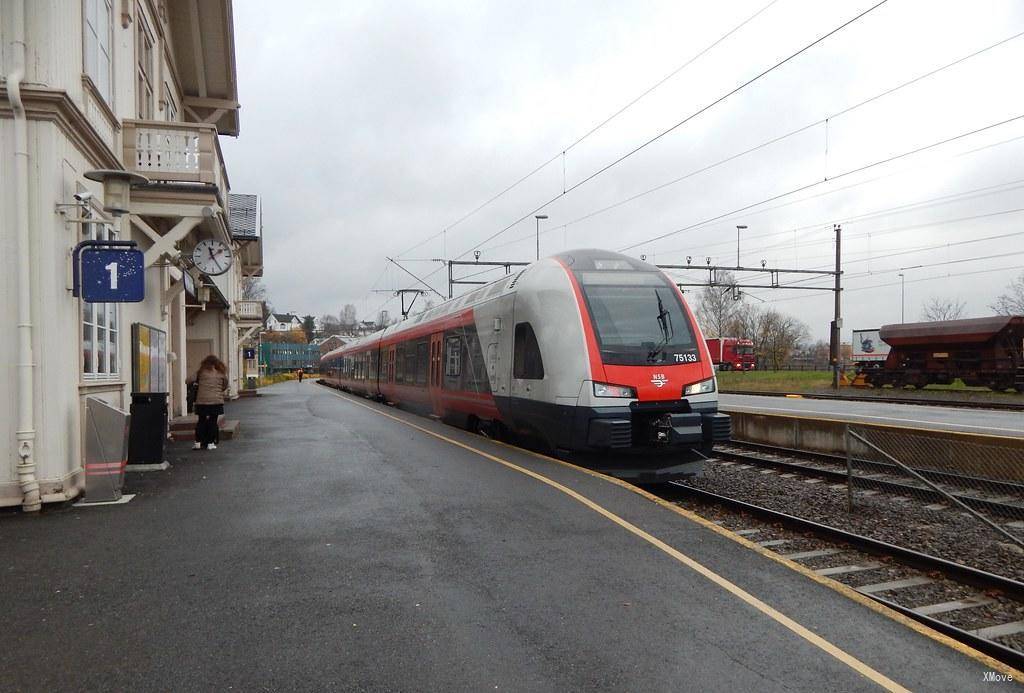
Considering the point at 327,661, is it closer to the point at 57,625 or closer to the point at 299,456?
the point at 57,625

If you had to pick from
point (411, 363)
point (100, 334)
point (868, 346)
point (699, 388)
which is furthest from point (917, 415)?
point (868, 346)

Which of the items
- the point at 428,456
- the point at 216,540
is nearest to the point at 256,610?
the point at 216,540

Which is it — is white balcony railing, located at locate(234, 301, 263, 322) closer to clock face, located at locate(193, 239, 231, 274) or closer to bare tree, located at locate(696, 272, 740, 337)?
clock face, located at locate(193, 239, 231, 274)

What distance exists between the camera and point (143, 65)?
12836 mm

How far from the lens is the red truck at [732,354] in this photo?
6035 centimetres

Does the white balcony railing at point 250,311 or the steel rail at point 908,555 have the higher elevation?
the white balcony railing at point 250,311

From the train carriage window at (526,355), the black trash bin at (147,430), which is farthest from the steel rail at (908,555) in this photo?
the black trash bin at (147,430)

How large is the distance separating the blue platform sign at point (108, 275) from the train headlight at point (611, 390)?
17.8ft

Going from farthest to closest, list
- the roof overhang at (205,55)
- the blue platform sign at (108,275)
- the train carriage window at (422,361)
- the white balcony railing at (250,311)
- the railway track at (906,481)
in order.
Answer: the white balcony railing at (250,311)
the train carriage window at (422,361)
the roof overhang at (205,55)
the railway track at (906,481)
the blue platform sign at (108,275)

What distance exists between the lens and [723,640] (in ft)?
13.8

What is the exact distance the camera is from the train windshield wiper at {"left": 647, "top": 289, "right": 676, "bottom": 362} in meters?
9.79

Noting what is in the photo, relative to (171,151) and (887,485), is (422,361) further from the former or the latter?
(887,485)

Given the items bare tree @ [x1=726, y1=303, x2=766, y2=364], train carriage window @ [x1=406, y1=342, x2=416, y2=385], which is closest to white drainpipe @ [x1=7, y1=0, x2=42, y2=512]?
train carriage window @ [x1=406, y1=342, x2=416, y2=385]

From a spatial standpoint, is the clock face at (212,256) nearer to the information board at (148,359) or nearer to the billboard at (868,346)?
the information board at (148,359)
